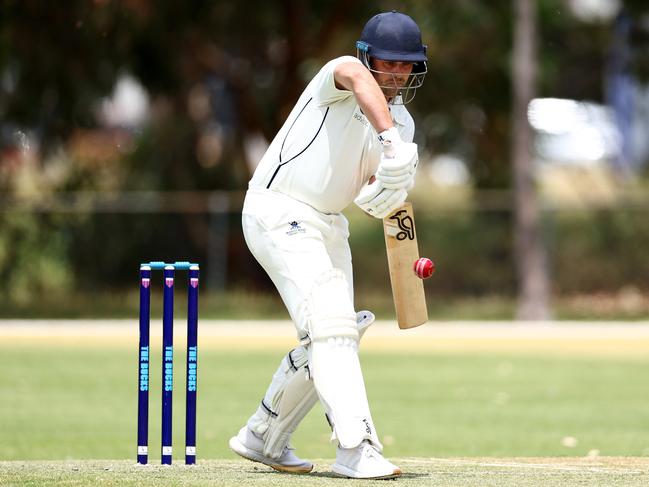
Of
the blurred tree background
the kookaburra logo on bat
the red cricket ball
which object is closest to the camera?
the red cricket ball

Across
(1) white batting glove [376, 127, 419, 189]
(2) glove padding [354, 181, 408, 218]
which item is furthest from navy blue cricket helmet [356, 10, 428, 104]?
(2) glove padding [354, 181, 408, 218]

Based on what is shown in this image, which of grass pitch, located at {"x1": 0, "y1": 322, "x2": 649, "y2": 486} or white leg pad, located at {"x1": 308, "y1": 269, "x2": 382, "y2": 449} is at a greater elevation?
white leg pad, located at {"x1": 308, "y1": 269, "x2": 382, "y2": 449}

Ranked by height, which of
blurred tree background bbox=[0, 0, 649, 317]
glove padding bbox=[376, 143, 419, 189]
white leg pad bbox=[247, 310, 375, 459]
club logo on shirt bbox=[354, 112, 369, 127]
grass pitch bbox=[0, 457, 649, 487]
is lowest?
grass pitch bbox=[0, 457, 649, 487]

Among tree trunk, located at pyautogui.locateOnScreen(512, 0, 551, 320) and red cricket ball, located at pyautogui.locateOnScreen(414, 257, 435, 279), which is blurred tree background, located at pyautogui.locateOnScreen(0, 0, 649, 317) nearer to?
tree trunk, located at pyautogui.locateOnScreen(512, 0, 551, 320)

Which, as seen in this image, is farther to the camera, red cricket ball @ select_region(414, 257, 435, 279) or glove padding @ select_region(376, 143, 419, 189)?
red cricket ball @ select_region(414, 257, 435, 279)

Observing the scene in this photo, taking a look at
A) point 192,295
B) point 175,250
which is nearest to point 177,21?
point 175,250

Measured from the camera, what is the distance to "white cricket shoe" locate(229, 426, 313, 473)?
612cm

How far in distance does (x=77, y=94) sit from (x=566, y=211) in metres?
7.37

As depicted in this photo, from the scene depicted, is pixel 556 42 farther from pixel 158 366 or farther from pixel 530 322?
pixel 158 366

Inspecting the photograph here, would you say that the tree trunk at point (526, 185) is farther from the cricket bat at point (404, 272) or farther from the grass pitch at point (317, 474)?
the cricket bat at point (404, 272)

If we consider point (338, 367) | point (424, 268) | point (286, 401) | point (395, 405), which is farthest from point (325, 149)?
point (395, 405)

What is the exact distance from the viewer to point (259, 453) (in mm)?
6184

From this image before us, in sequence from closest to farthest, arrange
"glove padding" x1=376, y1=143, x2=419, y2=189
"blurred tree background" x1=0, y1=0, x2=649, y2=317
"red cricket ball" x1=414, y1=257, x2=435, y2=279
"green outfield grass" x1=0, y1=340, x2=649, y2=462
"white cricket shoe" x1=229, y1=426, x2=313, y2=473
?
1. "glove padding" x1=376, y1=143, x2=419, y2=189
2. "red cricket ball" x1=414, y1=257, x2=435, y2=279
3. "white cricket shoe" x1=229, y1=426, x2=313, y2=473
4. "green outfield grass" x1=0, y1=340, x2=649, y2=462
5. "blurred tree background" x1=0, y1=0, x2=649, y2=317

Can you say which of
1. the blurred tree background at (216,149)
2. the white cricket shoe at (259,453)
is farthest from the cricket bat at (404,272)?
the blurred tree background at (216,149)
